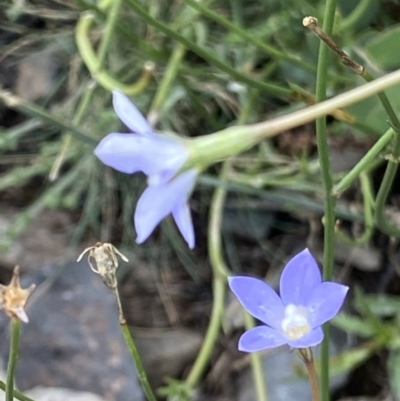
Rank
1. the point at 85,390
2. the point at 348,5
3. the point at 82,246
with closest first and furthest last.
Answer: the point at 348,5
the point at 85,390
the point at 82,246

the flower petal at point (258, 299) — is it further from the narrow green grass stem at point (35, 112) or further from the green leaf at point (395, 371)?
the green leaf at point (395, 371)

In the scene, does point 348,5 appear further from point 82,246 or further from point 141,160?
point 141,160

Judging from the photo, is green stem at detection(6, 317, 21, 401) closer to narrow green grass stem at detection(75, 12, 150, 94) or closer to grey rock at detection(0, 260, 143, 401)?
narrow green grass stem at detection(75, 12, 150, 94)

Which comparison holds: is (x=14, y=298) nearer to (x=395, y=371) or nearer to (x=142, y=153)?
(x=142, y=153)

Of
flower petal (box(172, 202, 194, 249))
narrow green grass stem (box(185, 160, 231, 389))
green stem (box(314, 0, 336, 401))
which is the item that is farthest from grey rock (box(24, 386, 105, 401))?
flower petal (box(172, 202, 194, 249))

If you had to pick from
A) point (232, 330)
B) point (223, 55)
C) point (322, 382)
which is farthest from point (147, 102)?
point (322, 382)

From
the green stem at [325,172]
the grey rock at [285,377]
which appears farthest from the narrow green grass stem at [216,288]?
the green stem at [325,172]
